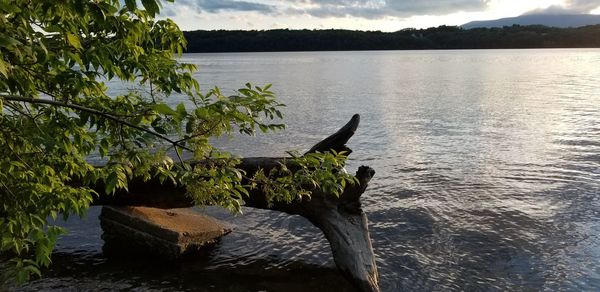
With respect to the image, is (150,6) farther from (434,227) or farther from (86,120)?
(434,227)

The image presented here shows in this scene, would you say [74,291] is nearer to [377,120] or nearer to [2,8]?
[2,8]

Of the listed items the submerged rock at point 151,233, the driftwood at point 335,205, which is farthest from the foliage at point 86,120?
the submerged rock at point 151,233

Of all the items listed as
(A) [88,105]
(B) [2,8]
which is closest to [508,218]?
(A) [88,105]

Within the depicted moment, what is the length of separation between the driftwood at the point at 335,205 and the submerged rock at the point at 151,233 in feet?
1.14

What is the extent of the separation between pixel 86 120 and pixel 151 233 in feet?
24.8

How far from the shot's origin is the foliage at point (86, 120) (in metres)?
4.04

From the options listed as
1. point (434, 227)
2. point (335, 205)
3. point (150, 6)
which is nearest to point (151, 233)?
point (335, 205)

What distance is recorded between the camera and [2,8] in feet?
10.2

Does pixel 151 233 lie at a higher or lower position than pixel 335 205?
lower

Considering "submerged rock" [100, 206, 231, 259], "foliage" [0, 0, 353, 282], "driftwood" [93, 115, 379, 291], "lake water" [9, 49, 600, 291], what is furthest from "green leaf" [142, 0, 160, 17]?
"submerged rock" [100, 206, 231, 259]

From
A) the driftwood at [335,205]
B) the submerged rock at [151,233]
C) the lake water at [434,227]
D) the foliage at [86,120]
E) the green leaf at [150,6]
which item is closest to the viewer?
the green leaf at [150,6]

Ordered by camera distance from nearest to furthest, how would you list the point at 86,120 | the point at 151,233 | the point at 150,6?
1. the point at 150,6
2. the point at 86,120
3. the point at 151,233

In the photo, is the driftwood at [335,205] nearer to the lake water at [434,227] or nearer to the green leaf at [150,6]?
the lake water at [434,227]

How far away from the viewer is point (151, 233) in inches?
453
